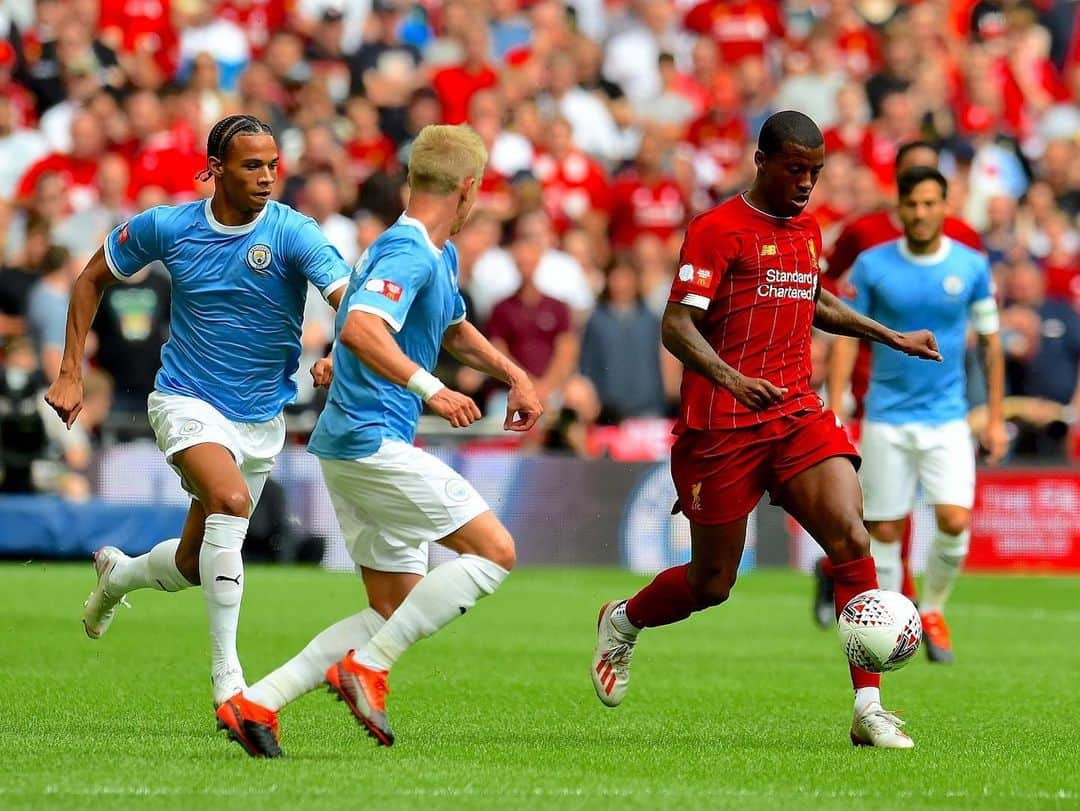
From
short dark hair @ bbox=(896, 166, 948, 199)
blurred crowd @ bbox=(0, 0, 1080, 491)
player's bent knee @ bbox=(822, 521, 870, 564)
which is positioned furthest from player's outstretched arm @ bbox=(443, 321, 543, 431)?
blurred crowd @ bbox=(0, 0, 1080, 491)

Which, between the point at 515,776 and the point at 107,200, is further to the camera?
the point at 107,200

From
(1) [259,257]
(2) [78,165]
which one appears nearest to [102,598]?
(1) [259,257]

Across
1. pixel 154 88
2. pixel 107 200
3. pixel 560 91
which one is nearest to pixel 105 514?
pixel 107 200

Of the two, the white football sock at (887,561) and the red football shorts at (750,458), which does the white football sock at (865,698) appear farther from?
the white football sock at (887,561)

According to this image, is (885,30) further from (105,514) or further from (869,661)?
(869,661)

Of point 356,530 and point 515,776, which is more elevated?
point 356,530

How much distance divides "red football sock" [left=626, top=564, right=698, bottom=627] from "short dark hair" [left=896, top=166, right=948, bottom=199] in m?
3.49

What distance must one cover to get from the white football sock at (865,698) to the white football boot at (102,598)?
→ 133 inches

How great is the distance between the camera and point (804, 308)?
8.73m

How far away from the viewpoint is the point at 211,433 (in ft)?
28.8

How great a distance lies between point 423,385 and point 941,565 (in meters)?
6.09

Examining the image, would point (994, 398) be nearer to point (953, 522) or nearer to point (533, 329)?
point (953, 522)

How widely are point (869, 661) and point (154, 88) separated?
14.4m

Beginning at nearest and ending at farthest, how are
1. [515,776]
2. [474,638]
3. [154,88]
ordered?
[515,776], [474,638], [154,88]
